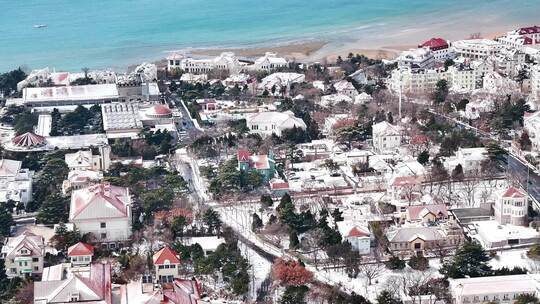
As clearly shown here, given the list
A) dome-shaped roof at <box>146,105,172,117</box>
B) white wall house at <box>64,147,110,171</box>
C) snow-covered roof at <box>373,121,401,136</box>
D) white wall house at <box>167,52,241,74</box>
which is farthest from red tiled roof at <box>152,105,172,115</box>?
snow-covered roof at <box>373,121,401,136</box>

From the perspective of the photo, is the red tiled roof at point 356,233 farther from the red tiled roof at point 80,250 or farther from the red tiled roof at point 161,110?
the red tiled roof at point 161,110

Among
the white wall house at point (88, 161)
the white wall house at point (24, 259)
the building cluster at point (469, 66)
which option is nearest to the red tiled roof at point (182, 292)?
the white wall house at point (24, 259)

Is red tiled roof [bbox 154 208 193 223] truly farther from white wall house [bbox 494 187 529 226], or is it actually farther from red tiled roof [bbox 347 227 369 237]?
white wall house [bbox 494 187 529 226]

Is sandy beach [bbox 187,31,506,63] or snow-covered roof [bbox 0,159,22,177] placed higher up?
sandy beach [bbox 187,31,506,63]

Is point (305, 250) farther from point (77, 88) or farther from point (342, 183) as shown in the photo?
point (77, 88)

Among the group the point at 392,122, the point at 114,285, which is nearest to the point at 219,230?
the point at 114,285
